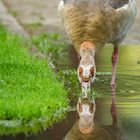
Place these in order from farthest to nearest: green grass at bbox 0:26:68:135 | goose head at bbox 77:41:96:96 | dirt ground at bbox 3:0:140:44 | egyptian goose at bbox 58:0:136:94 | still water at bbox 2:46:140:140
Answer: dirt ground at bbox 3:0:140:44
egyptian goose at bbox 58:0:136:94
goose head at bbox 77:41:96:96
green grass at bbox 0:26:68:135
still water at bbox 2:46:140:140

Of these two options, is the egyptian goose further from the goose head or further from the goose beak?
the goose beak

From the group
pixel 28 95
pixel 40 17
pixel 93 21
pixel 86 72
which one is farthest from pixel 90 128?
pixel 40 17

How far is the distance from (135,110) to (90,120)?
644 millimetres

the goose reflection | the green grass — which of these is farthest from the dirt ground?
the goose reflection

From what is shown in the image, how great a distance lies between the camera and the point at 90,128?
7637 mm

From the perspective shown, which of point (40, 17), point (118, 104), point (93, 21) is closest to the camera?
point (118, 104)

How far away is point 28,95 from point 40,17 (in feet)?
26.2

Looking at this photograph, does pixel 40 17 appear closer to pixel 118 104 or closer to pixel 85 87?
pixel 85 87

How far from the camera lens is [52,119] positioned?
792 cm

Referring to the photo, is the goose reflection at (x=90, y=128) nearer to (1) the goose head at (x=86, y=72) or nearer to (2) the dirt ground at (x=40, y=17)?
(1) the goose head at (x=86, y=72)

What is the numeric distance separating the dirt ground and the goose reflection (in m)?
5.61

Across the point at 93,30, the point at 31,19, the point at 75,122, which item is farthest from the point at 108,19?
the point at 31,19

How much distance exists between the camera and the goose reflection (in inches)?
286

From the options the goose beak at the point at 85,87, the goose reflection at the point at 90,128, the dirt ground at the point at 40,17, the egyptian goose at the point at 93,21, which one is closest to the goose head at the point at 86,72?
the goose beak at the point at 85,87
